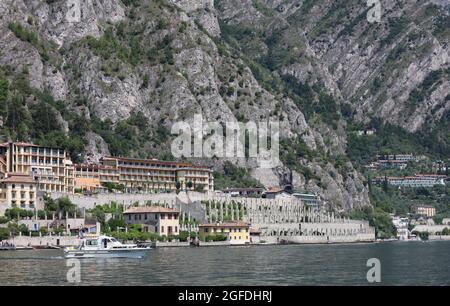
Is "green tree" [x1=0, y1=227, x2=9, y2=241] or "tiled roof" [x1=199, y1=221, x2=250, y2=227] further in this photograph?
"tiled roof" [x1=199, y1=221, x2=250, y2=227]

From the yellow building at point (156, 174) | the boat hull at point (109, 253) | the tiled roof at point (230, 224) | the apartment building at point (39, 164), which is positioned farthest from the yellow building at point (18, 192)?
the boat hull at point (109, 253)

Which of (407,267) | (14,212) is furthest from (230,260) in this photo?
(14,212)

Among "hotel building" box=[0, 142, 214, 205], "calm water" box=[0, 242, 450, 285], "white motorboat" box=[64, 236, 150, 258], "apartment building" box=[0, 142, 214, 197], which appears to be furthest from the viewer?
"apartment building" box=[0, 142, 214, 197]

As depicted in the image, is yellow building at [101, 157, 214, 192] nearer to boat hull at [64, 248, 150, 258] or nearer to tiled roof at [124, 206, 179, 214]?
tiled roof at [124, 206, 179, 214]

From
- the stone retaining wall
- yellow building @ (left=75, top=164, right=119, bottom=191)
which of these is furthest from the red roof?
yellow building @ (left=75, top=164, right=119, bottom=191)

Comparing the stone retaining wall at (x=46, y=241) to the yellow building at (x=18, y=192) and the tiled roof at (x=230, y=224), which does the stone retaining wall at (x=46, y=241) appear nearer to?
the yellow building at (x=18, y=192)
